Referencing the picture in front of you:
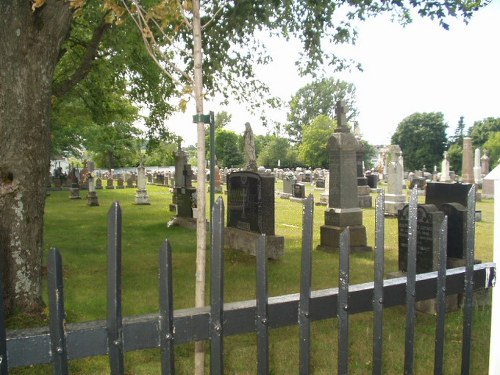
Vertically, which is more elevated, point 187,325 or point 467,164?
point 467,164

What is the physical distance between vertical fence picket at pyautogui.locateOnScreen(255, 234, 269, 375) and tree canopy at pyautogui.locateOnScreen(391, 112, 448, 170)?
63.3 metres

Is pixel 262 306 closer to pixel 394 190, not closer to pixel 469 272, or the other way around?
pixel 469 272

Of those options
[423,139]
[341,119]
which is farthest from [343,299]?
[423,139]

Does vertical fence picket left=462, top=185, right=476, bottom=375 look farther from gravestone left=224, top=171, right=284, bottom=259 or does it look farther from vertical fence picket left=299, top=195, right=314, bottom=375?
gravestone left=224, top=171, right=284, bottom=259

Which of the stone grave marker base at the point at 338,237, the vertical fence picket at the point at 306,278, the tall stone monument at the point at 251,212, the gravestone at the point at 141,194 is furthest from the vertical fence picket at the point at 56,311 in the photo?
the gravestone at the point at 141,194

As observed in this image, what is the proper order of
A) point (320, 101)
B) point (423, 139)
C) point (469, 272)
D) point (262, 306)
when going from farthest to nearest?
point (320, 101)
point (423, 139)
point (469, 272)
point (262, 306)

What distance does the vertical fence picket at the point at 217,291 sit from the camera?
164 centimetres

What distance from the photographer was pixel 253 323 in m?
1.75

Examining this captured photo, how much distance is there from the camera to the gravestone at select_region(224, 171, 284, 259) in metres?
9.54

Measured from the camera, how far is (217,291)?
1.66m

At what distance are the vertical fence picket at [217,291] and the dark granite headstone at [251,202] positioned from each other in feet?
25.6

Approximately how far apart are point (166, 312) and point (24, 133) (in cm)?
353

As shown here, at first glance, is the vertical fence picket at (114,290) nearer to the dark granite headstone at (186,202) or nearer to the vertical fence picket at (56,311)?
the vertical fence picket at (56,311)

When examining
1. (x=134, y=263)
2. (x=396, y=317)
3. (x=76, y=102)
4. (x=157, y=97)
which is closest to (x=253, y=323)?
(x=396, y=317)
